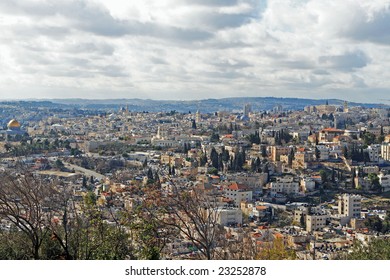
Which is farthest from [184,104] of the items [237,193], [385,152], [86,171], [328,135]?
[237,193]

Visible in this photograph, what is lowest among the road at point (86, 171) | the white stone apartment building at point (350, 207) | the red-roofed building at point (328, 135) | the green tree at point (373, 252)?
the road at point (86, 171)

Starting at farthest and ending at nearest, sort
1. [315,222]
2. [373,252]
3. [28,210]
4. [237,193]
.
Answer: [237,193] < [315,222] < [28,210] < [373,252]

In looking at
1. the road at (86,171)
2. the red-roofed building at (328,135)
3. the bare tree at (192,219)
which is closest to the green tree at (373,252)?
the bare tree at (192,219)

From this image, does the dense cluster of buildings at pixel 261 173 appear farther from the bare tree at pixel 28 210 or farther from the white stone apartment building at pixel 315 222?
the bare tree at pixel 28 210

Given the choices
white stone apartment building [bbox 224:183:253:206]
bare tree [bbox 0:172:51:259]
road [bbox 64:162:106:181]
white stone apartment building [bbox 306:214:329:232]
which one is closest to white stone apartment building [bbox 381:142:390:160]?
white stone apartment building [bbox 224:183:253:206]

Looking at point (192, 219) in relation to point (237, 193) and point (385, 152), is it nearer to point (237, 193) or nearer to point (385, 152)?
point (237, 193)

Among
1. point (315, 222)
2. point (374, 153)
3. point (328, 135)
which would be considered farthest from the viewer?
point (328, 135)

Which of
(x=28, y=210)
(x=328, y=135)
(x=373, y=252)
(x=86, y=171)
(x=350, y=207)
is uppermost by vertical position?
(x=28, y=210)

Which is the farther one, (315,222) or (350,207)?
(350,207)

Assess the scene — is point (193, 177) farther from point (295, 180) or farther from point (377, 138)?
point (377, 138)
